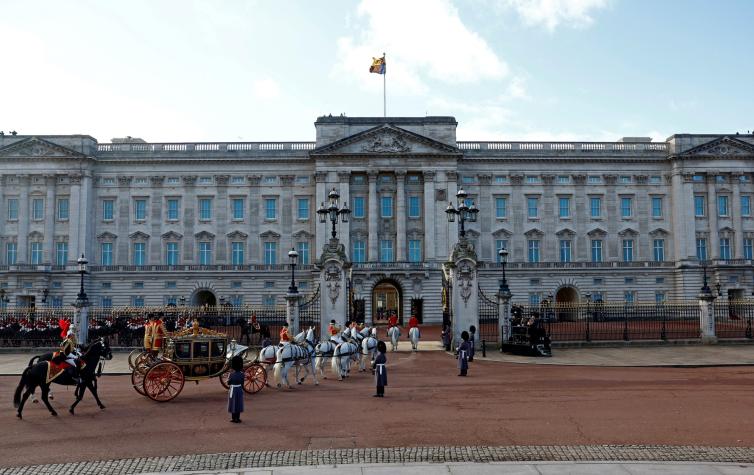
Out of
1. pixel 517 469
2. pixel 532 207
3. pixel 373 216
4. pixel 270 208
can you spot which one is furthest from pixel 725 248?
pixel 517 469

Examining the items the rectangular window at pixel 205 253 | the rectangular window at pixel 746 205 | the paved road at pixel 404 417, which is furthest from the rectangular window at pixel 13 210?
the rectangular window at pixel 746 205

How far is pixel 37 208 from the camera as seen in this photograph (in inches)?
2313

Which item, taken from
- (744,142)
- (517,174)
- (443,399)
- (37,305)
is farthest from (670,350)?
(37,305)

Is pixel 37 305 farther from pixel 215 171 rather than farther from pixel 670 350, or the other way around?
pixel 670 350

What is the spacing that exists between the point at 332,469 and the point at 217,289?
5085cm

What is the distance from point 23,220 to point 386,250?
35.0 meters

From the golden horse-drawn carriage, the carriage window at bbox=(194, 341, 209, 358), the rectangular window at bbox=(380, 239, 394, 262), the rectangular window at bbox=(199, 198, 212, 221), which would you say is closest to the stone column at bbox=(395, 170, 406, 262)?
the rectangular window at bbox=(380, 239, 394, 262)

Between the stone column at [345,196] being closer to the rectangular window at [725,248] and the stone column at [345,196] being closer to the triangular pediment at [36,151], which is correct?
the triangular pediment at [36,151]

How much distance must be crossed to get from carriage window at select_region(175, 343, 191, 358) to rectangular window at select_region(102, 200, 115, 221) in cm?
4754

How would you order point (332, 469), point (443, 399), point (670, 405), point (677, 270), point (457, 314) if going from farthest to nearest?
1. point (677, 270)
2. point (457, 314)
3. point (443, 399)
4. point (670, 405)
5. point (332, 469)

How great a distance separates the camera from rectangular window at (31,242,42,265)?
57906 mm

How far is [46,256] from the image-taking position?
5753 centimetres

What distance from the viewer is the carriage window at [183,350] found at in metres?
16.7

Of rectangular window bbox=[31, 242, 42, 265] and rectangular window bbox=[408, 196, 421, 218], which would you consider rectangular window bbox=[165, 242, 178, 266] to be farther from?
rectangular window bbox=[408, 196, 421, 218]
